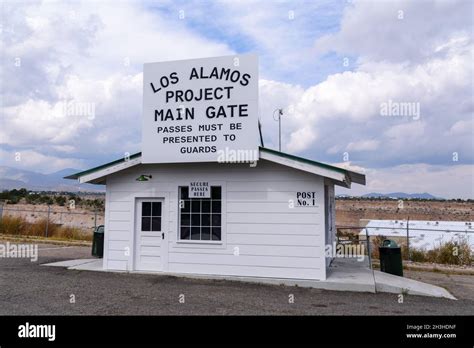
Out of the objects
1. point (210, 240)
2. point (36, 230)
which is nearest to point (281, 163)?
point (210, 240)

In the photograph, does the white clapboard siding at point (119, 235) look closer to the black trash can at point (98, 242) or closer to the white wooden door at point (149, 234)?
the white wooden door at point (149, 234)

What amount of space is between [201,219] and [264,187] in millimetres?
1991

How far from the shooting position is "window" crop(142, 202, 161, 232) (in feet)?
40.4

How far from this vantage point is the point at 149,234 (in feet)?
40.4

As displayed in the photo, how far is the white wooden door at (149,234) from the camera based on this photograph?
12195mm

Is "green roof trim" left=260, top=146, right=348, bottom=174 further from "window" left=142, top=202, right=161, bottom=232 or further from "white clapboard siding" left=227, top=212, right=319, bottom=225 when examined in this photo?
"window" left=142, top=202, right=161, bottom=232

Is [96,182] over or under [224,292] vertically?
over

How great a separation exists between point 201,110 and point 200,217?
295 centimetres

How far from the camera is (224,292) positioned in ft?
32.3

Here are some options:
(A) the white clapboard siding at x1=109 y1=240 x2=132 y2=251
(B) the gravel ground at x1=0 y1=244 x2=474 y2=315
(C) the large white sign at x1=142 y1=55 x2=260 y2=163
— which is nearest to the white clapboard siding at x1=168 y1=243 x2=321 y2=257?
(B) the gravel ground at x1=0 y1=244 x2=474 y2=315

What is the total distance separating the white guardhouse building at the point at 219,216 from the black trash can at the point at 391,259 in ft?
7.36
